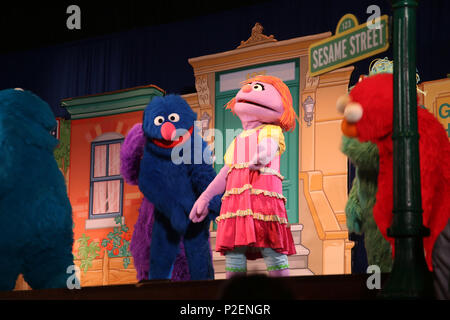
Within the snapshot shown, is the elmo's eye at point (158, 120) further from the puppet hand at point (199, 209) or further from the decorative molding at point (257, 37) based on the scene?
the decorative molding at point (257, 37)

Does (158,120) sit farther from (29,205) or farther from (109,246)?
(109,246)

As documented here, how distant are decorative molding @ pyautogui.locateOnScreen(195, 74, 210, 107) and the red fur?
7.14 ft

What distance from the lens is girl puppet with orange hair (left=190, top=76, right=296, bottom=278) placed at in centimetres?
294

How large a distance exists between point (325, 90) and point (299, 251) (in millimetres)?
1097

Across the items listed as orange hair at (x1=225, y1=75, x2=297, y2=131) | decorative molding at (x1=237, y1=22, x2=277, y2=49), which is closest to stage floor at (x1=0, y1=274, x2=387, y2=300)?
orange hair at (x1=225, y1=75, x2=297, y2=131)

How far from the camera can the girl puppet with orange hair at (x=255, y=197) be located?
294cm

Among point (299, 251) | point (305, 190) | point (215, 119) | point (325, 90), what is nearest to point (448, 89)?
point (325, 90)

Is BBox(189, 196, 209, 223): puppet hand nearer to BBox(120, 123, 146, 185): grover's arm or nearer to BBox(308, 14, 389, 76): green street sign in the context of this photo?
BBox(120, 123, 146, 185): grover's arm

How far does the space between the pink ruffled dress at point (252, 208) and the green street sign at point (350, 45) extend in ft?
2.93

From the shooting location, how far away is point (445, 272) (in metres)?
1.67

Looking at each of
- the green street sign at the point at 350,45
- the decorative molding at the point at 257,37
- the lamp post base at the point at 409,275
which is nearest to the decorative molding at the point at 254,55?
the decorative molding at the point at 257,37

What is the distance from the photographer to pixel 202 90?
4523 mm

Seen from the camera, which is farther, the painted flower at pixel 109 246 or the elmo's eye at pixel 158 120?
the painted flower at pixel 109 246

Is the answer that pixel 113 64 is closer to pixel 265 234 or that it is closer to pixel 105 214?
pixel 105 214
